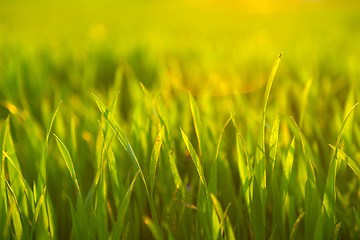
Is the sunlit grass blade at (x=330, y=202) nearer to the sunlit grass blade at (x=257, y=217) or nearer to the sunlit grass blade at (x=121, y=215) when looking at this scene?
the sunlit grass blade at (x=257, y=217)

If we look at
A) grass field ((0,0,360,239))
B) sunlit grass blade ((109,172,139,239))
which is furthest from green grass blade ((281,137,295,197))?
sunlit grass blade ((109,172,139,239))

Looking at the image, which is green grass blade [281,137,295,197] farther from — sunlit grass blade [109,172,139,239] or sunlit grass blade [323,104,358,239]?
sunlit grass blade [109,172,139,239]

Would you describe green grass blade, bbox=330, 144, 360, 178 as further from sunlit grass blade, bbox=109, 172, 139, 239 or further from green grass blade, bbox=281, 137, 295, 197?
sunlit grass blade, bbox=109, 172, 139, 239

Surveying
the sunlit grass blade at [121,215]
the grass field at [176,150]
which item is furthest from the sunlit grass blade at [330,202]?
the sunlit grass blade at [121,215]

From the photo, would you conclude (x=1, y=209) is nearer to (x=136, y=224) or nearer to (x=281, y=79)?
(x=136, y=224)

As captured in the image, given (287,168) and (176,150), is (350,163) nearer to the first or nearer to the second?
(287,168)

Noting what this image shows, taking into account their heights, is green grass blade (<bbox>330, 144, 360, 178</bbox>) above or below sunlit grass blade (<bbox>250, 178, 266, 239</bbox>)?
above

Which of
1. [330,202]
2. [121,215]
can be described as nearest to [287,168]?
[330,202]

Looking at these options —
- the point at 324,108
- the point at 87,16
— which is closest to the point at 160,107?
the point at 324,108
